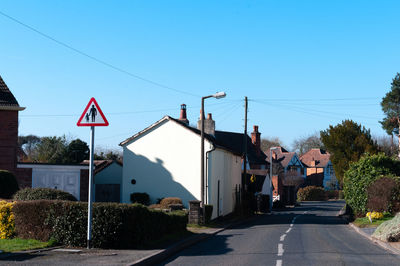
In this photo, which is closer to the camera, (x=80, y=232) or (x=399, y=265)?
(x=399, y=265)

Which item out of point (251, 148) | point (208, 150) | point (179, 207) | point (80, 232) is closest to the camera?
point (80, 232)

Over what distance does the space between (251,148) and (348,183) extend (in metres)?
43.0

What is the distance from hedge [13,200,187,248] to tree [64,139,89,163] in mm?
32216

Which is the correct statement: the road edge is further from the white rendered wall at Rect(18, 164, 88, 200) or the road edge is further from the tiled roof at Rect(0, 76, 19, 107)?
the tiled roof at Rect(0, 76, 19, 107)

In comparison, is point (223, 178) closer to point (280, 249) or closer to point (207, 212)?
point (207, 212)

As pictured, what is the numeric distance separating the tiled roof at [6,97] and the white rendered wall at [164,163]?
7928 mm

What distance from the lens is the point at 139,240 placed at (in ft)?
44.4

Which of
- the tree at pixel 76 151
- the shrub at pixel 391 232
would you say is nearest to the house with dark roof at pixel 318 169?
the tree at pixel 76 151

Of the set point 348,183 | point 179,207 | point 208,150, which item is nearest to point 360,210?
point 348,183

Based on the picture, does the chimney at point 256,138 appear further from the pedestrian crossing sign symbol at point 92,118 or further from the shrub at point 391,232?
the pedestrian crossing sign symbol at point 92,118

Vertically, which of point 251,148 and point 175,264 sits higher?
point 251,148

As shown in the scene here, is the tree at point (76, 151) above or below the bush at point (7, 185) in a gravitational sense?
above

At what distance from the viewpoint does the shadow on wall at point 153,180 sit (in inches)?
1169

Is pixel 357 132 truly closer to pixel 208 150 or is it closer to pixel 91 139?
pixel 208 150
